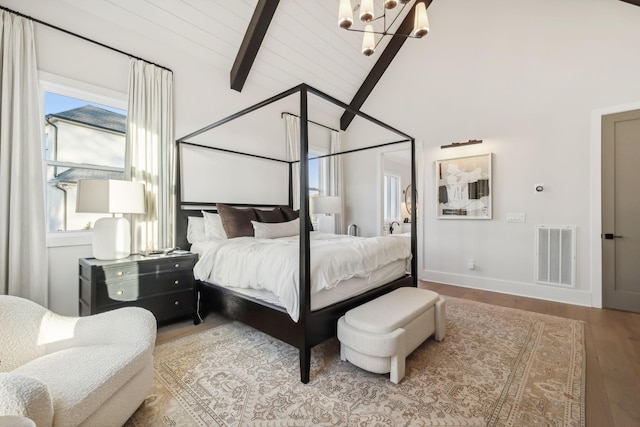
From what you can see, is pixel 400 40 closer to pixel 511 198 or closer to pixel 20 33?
pixel 511 198

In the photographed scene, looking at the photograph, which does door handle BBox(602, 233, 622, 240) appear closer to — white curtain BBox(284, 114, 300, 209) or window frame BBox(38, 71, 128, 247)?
white curtain BBox(284, 114, 300, 209)

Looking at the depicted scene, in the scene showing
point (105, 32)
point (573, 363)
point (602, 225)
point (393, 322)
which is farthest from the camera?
point (602, 225)

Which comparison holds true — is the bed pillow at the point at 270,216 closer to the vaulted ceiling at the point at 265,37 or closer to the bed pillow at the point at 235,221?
the bed pillow at the point at 235,221

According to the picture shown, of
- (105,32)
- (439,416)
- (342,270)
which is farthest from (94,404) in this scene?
(105,32)

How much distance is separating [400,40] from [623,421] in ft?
17.1

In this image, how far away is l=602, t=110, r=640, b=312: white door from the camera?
121 inches

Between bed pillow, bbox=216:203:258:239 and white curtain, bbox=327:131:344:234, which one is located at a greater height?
white curtain, bbox=327:131:344:234

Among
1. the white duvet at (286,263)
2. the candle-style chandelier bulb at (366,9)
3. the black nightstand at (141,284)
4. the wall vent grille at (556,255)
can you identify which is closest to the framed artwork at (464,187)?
the wall vent grille at (556,255)

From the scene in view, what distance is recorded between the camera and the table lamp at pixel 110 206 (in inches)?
90.4

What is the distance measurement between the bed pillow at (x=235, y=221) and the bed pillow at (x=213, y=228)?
6cm

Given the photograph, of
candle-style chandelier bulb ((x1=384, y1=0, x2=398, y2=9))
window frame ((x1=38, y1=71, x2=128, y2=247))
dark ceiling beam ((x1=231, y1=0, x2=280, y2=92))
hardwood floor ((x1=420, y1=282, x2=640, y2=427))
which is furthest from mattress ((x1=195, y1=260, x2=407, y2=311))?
dark ceiling beam ((x1=231, y1=0, x2=280, y2=92))

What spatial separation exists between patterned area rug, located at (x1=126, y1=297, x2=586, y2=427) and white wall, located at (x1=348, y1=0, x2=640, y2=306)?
1545 mm

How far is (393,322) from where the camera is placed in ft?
6.03

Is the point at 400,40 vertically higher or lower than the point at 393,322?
higher
